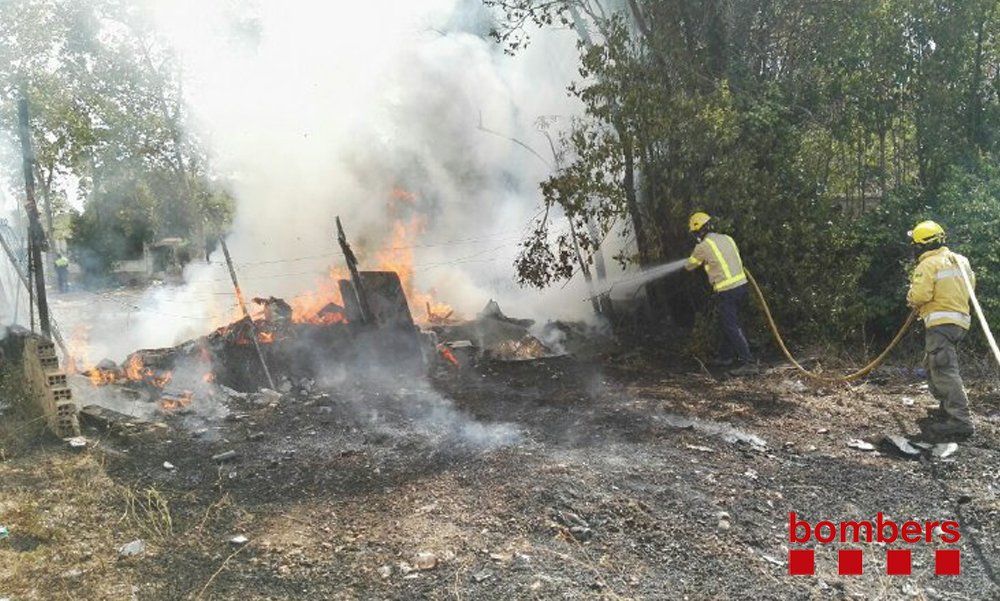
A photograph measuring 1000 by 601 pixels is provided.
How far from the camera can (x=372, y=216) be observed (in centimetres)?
1493

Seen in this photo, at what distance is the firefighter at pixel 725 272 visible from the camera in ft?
25.6

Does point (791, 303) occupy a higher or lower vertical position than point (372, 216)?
lower

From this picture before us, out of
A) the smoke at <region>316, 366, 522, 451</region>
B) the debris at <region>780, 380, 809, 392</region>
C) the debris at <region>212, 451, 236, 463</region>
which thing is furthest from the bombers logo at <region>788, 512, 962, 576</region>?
the debris at <region>212, 451, 236, 463</region>

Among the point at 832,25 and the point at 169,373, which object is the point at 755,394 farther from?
the point at 169,373

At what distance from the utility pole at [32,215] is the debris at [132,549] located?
4.19m

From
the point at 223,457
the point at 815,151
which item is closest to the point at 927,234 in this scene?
the point at 815,151

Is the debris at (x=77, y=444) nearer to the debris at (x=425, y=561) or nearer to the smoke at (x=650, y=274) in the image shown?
the debris at (x=425, y=561)

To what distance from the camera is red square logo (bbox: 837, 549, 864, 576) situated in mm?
3672

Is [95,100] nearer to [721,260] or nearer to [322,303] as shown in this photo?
[322,303]

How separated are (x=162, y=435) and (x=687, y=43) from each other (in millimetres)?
8543

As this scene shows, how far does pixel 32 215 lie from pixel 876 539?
8383 millimetres

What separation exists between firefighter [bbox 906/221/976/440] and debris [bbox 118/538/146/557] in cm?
599

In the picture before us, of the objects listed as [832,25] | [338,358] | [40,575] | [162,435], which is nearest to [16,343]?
[162,435]

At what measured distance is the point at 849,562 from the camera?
149 inches
